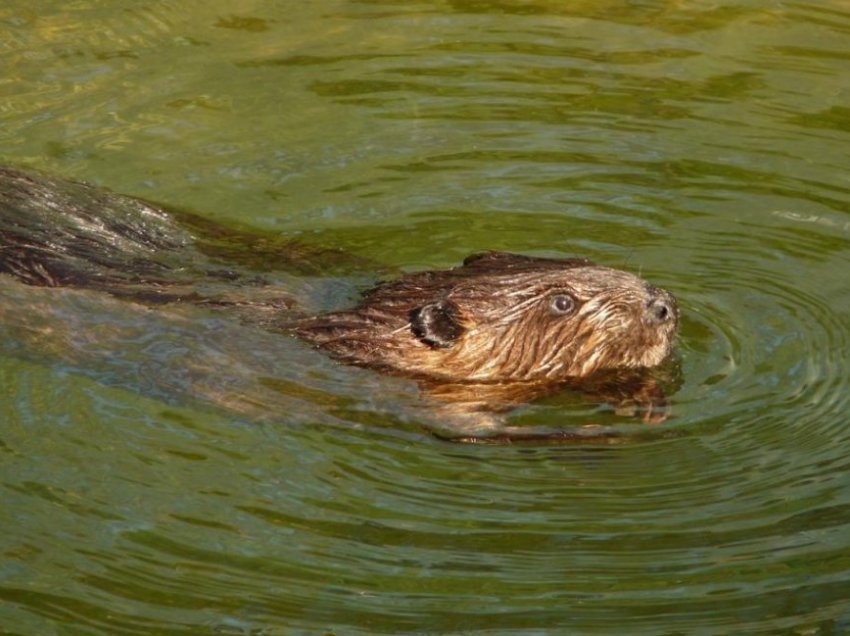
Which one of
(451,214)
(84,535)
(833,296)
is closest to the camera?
(84,535)

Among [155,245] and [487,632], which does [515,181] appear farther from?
[487,632]

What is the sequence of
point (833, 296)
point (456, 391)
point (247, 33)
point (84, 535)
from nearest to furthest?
1. point (84, 535)
2. point (456, 391)
3. point (833, 296)
4. point (247, 33)

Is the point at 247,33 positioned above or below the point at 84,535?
above

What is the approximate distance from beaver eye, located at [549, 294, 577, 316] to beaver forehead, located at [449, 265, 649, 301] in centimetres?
4

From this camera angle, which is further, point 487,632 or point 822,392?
point 822,392

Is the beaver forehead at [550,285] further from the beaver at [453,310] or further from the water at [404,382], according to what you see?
the water at [404,382]

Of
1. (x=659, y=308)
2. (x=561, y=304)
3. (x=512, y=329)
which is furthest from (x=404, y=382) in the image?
(x=659, y=308)

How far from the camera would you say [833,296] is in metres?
7.14

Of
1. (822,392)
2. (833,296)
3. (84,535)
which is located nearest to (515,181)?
(833,296)

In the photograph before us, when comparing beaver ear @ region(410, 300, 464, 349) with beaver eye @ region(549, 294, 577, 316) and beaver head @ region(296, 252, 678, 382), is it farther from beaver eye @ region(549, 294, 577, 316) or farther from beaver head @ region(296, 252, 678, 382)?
beaver eye @ region(549, 294, 577, 316)

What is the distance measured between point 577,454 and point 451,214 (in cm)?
222

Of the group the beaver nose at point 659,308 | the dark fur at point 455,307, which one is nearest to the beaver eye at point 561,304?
the dark fur at point 455,307

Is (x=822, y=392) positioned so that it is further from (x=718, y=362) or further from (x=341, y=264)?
(x=341, y=264)

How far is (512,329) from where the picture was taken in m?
6.54
